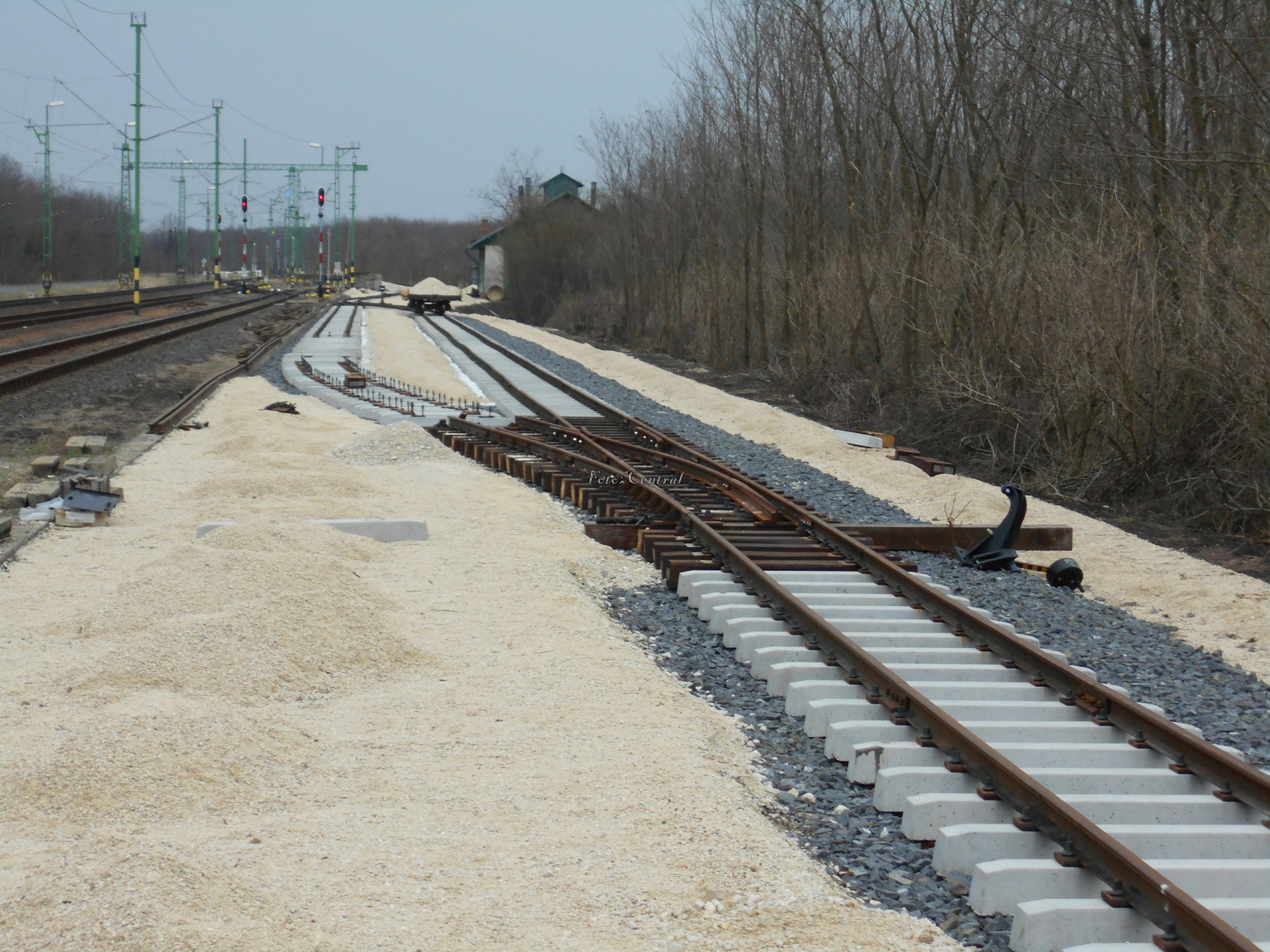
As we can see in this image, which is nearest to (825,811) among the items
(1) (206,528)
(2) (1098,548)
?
(1) (206,528)

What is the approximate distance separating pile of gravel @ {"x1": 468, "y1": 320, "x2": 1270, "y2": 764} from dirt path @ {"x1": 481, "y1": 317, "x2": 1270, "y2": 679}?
0.36m

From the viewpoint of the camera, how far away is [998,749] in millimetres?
5500

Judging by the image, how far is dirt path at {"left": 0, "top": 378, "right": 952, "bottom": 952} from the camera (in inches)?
155

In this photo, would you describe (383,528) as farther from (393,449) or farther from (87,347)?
(87,347)

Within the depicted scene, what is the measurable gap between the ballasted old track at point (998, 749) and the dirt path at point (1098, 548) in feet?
5.49

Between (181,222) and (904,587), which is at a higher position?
(181,222)

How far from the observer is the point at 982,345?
17.0 m

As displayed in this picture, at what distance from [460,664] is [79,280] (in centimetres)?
10099

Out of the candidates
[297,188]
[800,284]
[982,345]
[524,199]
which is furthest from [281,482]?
[297,188]

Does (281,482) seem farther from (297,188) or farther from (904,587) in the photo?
(297,188)

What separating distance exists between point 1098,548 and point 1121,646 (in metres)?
3.49

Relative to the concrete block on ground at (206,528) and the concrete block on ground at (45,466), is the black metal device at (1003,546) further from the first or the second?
the concrete block on ground at (45,466)

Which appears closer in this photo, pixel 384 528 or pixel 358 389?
pixel 384 528

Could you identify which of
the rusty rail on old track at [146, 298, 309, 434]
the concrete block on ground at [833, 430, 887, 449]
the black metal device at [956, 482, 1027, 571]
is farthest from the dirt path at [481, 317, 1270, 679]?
the rusty rail on old track at [146, 298, 309, 434]
